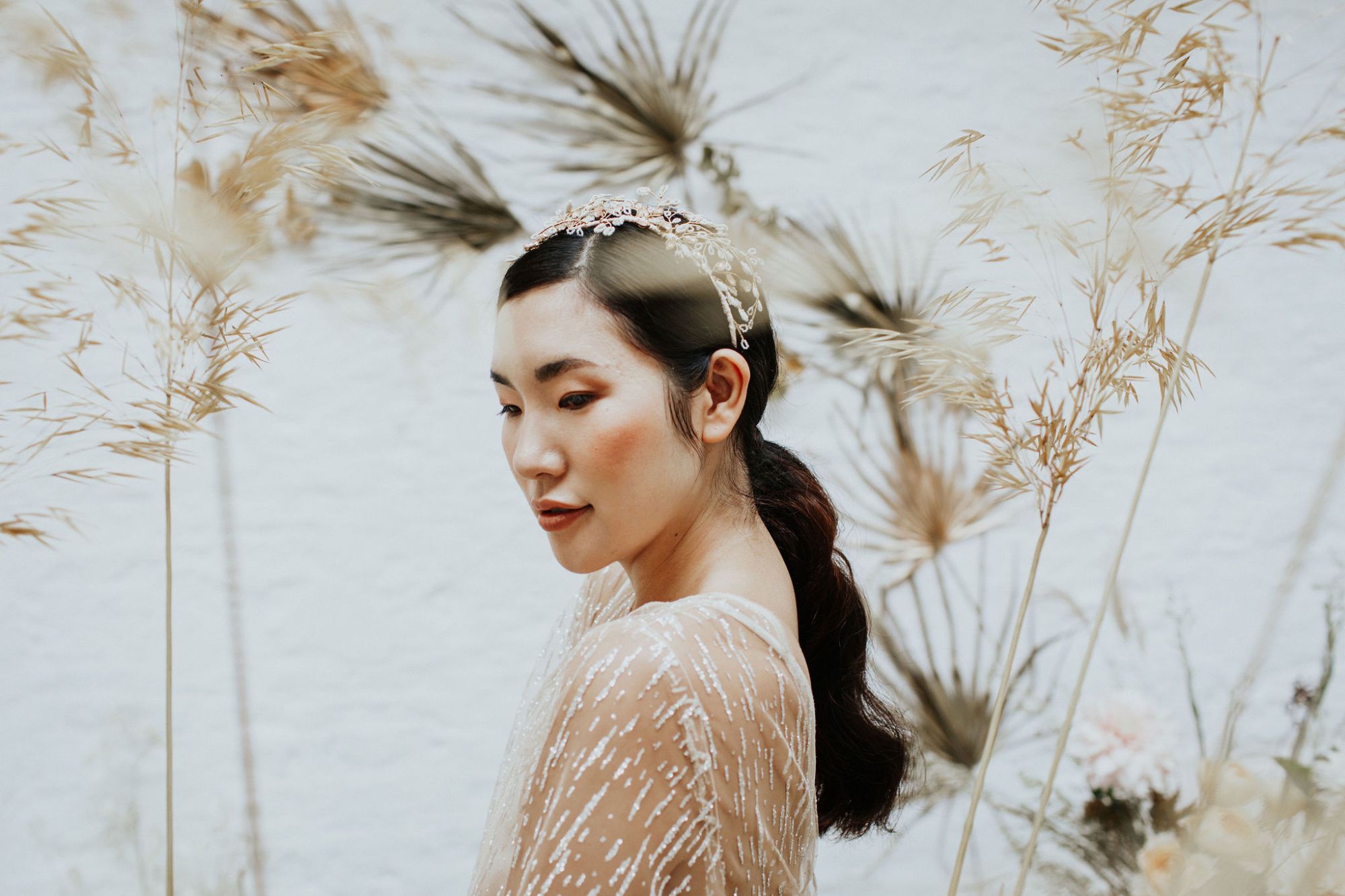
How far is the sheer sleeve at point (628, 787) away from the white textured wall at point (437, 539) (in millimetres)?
1349

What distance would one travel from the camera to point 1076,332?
224 centimetres

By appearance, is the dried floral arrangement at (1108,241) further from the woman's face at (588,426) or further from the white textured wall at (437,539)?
the white textured wall at (437,539)

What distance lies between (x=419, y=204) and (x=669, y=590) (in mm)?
1287

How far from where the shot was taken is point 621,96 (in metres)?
2.04

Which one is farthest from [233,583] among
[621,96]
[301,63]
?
[621,96]

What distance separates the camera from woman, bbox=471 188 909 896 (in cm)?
81

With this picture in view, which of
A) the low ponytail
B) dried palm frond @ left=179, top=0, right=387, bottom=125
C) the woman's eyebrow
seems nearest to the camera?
the woman's eyebrow

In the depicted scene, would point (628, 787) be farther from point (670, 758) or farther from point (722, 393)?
point (722, 393)

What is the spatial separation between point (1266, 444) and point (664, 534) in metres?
1.75

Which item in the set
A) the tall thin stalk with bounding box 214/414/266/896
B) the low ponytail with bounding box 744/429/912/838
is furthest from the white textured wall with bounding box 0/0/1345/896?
the low ponytail with bounding box 744/429/912/838

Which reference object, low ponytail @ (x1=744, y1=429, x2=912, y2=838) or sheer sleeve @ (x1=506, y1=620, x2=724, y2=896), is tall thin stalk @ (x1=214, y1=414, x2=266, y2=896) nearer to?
low ponytail @ (x1=744, y1=429, x2=912, y2=838)

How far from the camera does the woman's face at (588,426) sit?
95 centimetres

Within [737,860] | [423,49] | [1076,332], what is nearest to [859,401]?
[1076,332]

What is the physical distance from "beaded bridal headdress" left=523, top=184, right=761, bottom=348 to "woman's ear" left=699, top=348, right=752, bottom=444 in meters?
0.04
